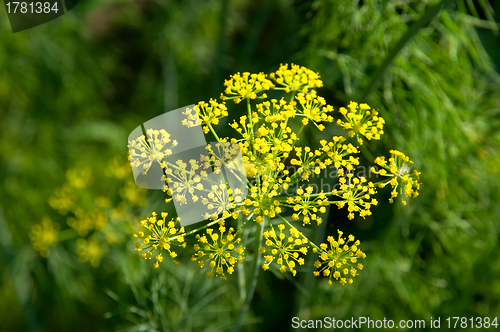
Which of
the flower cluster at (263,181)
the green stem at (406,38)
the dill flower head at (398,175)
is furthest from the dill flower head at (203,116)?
the green stem at (406,38)

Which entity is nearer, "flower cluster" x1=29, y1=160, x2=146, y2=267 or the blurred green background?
the blurred green background

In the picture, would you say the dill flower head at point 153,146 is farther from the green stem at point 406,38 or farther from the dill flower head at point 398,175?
the green stem at point 406,38

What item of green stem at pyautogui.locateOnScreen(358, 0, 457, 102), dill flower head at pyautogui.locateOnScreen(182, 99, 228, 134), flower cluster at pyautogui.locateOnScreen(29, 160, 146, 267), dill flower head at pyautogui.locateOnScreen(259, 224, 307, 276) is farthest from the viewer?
flower cluster at pyautogui.locateOnScreen(29, 160, 146, 267)

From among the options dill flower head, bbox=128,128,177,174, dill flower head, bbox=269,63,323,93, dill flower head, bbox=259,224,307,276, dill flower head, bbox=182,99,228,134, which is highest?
dill flower head, bbox=269,63,323,93

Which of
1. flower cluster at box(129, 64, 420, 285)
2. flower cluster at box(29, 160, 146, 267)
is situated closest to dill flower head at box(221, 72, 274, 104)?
flower cluster at box(129, 64, 420, 285)

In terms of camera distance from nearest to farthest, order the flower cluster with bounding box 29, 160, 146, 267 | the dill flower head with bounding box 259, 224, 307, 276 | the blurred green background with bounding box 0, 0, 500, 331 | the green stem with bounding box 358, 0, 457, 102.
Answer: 1. the dill flower head with bounding box 259, 224, 307, 276
2. the green stem with bounding box 358, 0, 457, 102
3. the blurred green background with bounding box 0, 0, 500, 331
4. the flower cluster with bounding box 29, 160, 146, 267

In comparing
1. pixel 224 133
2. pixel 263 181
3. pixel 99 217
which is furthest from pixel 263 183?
pixel 99 217

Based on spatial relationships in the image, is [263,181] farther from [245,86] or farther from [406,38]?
[406,38]

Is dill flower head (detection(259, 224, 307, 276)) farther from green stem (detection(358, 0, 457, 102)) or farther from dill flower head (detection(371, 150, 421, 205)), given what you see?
green stem (detection(358, 0, 457, 102))
